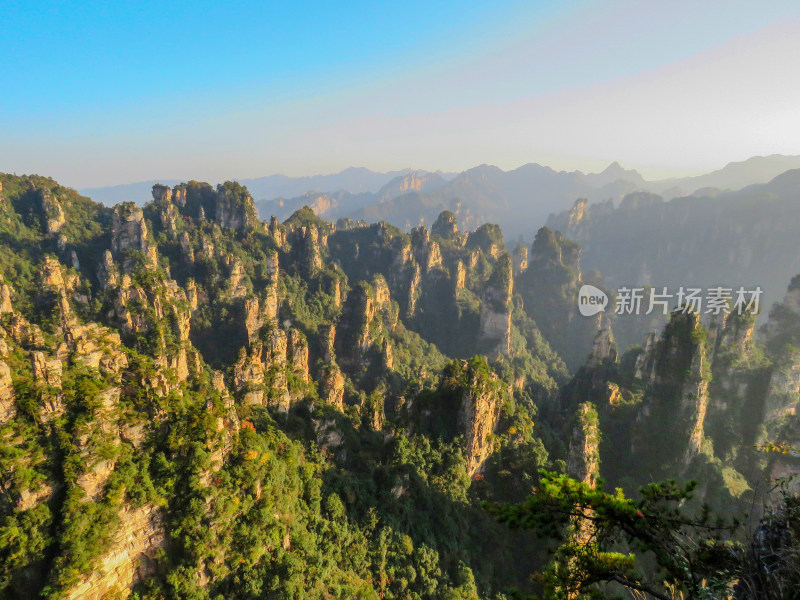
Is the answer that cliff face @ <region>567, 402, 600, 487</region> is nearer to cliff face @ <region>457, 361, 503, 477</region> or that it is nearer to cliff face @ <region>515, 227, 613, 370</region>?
cliff face @ <region>457, 361, 503, 477</region>

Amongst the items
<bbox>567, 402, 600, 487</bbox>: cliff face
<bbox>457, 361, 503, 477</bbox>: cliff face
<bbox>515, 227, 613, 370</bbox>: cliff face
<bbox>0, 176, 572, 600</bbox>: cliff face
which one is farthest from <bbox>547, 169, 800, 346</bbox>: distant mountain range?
<bbox>457, 361, 503, 477</bbox>: cliff face

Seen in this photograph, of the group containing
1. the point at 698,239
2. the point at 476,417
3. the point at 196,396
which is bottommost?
the point at 476,417

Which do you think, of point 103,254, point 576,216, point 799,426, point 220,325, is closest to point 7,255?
point 103,254

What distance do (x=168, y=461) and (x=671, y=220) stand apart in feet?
536

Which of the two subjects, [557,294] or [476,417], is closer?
[476,417]

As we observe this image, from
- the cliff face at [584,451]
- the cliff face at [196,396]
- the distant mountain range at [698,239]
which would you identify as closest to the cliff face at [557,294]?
the distant mountain range at [698,239]

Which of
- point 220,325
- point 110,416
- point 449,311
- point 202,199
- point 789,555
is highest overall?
point 202,199

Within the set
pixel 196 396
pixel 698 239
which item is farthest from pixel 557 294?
pixel 196 396

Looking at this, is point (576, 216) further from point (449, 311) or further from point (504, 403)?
point (504, 403)

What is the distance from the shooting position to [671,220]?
456ft

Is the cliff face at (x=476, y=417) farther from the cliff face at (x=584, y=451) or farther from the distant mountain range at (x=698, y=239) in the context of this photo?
the distant mountain range at (x=698, y=239)

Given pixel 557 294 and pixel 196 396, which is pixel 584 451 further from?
pixel 557 294

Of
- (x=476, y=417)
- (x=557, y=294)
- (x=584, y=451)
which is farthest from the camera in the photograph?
(x=557, y=294)

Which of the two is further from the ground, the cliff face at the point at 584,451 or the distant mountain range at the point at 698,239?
the distant mountain range at the point at 698,239
